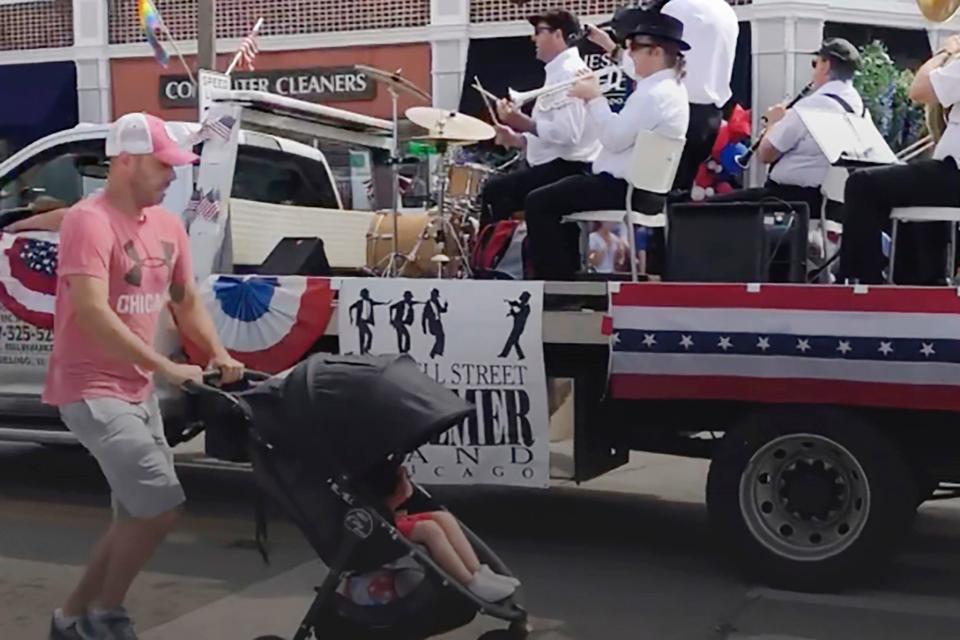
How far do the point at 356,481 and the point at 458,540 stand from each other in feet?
1.27

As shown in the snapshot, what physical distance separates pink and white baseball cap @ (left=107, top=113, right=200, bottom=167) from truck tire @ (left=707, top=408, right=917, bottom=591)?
2639 millimetres

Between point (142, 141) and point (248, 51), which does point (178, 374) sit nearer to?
point (142, 141)

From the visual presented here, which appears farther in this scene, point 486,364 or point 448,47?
point 448,47

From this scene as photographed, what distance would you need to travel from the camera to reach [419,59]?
1902cm

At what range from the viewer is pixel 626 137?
6.90 metres

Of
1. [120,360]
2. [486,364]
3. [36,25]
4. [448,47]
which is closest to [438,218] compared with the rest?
[486,364]

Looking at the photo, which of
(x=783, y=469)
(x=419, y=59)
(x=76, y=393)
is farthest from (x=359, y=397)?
(x=419, y=59)

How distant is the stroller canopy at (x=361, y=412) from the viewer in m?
4.47

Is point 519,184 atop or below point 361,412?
atop

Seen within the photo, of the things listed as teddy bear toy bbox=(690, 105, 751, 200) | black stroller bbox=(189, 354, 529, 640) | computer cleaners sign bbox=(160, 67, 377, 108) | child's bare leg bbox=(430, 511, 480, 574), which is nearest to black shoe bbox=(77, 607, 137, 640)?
black stroller bbox=(189, 354, 529, 640)

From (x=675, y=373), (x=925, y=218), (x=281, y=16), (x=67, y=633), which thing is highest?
(x=281, y=16)

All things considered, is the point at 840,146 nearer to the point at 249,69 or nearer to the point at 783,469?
the point at 783,469

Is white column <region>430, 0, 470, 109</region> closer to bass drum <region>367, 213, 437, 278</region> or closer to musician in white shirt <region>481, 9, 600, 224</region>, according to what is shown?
bass drum <region>367, 213, 437, 278</region>

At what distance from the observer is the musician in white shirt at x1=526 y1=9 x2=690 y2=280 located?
689cm
